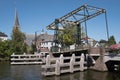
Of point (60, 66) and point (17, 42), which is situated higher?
point (17, 42)

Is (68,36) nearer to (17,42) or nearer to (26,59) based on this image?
(17,42)

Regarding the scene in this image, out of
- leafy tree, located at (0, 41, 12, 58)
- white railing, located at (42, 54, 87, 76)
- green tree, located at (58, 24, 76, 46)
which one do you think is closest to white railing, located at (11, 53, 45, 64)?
leafy tree, located at (0, 41, 12, 58)

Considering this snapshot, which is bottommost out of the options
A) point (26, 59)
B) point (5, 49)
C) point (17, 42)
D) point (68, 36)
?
point (26, 59)

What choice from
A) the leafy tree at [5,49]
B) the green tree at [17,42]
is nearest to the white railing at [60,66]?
the leafy tree at [5,49]

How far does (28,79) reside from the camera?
19.4 meters

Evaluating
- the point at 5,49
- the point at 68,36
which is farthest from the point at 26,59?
the point at 68,36

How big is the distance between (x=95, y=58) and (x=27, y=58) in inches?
574

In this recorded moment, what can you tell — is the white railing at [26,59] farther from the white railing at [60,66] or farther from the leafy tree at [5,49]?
the white railing at [60,66]

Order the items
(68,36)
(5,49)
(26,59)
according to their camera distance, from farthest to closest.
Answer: (68,36) < (5,49) < (26,59)

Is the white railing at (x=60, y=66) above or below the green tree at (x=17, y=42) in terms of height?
below

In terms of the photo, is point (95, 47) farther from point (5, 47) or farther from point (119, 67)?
point (5, 47)

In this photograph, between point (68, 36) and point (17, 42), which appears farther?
point (17, 42)

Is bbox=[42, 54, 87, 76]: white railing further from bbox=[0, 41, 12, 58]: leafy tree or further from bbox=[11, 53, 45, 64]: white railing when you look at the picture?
bbox=[0, 41, 12, 58]: leafy tree

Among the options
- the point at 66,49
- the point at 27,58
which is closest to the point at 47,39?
the point at 27,58
